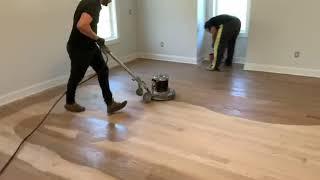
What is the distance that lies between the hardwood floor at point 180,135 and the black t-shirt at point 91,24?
2.66 ft

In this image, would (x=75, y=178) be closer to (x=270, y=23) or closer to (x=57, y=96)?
(x=57, y=96)

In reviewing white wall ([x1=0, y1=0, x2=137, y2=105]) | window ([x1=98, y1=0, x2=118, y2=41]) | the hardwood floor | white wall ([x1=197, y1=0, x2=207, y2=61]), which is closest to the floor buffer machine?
the hardwood floor

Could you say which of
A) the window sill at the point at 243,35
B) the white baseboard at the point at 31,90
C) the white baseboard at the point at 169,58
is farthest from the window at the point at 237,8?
the white baseboard at the point at 31,90

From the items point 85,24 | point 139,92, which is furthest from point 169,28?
point 85,24

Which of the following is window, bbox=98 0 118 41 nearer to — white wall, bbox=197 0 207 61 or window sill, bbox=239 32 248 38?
white wall, bbox=197 0 207 61

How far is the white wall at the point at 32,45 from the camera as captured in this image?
12.7ft

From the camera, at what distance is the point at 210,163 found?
2518 millimetres

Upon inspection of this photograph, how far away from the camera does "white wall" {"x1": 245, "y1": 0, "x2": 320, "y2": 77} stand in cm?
456

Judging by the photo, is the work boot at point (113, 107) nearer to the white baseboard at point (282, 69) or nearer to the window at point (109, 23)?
the window at point (109, 23)

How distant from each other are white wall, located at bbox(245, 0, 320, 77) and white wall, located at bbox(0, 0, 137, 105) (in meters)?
2.90

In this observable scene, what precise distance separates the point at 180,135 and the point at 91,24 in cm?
142

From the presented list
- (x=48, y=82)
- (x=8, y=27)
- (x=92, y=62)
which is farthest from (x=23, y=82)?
(x=92, y=62)

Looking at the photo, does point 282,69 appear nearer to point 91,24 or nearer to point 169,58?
point 169,58

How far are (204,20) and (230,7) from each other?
0.54m
